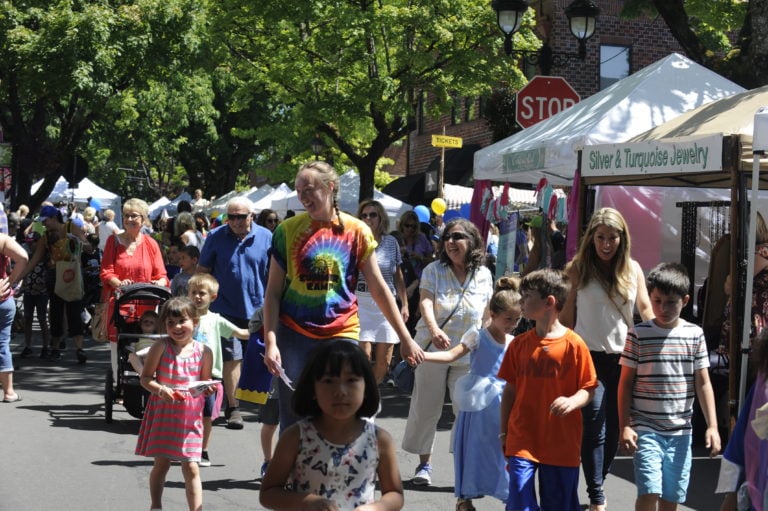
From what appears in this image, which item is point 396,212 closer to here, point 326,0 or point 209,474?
point 326,0

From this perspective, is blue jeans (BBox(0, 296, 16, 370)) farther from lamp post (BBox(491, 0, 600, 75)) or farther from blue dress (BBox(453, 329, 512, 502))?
lamp post (BBox(491, 0, 600, 75))

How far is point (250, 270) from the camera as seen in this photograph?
9711mm

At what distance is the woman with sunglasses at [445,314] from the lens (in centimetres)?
786

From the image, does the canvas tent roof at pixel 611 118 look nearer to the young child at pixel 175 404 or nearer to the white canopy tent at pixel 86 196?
the young child at pixel 175 404

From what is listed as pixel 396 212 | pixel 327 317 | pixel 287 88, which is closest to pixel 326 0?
pixel 287 88

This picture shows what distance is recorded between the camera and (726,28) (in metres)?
19.7

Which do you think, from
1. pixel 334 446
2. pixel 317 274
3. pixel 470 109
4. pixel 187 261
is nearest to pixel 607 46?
pixel 470 109

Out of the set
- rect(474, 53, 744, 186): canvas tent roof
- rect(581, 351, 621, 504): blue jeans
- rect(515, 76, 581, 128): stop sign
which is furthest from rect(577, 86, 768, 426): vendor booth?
rect(515, 76, 581, 128): stop sign

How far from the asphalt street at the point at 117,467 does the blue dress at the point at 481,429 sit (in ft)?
1.99

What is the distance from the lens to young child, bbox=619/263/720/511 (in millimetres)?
5836

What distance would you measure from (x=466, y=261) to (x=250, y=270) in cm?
241

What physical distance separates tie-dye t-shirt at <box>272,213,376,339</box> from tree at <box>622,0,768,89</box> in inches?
329

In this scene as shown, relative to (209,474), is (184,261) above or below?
above

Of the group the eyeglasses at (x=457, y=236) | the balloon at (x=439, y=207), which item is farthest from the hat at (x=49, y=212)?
the balloon at (x=439, y=207)
